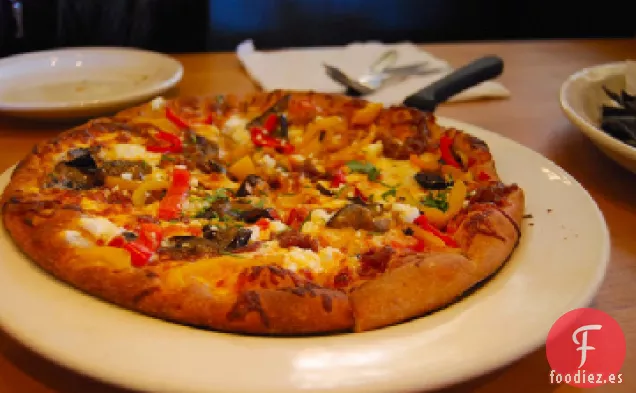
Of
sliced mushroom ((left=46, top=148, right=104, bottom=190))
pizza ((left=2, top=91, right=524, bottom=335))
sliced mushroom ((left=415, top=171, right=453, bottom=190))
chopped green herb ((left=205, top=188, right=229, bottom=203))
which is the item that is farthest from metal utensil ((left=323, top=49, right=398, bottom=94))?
sliced mushroom ((left=46, top=148, right=104, bottom=190))

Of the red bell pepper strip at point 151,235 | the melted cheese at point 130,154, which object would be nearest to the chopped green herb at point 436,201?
the red bell pepper strip at point 151,235

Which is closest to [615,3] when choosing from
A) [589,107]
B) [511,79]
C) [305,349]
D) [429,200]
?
[511,79]

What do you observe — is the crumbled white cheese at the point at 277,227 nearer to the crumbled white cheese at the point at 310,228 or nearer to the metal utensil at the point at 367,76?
the crumbled white cheese at the point at 310,228

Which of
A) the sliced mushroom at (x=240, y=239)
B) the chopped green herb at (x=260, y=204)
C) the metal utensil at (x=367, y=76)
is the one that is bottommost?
the metal utensil at (x=367, y=76)

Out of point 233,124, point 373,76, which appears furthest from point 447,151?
point 373,76

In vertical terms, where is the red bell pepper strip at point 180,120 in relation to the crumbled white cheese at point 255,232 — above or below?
below

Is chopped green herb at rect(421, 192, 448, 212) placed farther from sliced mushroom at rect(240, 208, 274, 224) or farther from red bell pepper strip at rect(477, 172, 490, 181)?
sliced mushroom at rect(240, 208, 274, 224)

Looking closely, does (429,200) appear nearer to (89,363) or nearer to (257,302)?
(257,302)
